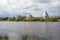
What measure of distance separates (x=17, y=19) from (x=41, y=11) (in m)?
0.52

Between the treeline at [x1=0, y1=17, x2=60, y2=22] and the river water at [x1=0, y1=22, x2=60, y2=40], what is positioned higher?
the treeline at [x1=0, y1=17, x2=60, y2=22]

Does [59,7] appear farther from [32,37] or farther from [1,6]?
[1,6]

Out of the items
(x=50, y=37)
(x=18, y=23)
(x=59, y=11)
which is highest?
(x=59, y=11)

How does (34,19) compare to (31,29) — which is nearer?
(34,19)

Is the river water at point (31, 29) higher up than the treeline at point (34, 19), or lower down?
lower down

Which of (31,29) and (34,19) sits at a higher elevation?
(34,19)

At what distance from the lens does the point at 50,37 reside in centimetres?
382

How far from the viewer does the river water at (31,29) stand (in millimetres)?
3746

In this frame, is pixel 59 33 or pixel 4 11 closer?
pixel 4 11

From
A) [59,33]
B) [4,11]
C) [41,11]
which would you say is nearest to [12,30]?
[4,11]

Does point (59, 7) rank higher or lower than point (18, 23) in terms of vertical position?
higher

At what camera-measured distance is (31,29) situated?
3.86 m

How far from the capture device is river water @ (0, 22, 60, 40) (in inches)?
147

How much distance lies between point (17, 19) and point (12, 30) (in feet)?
0.91
